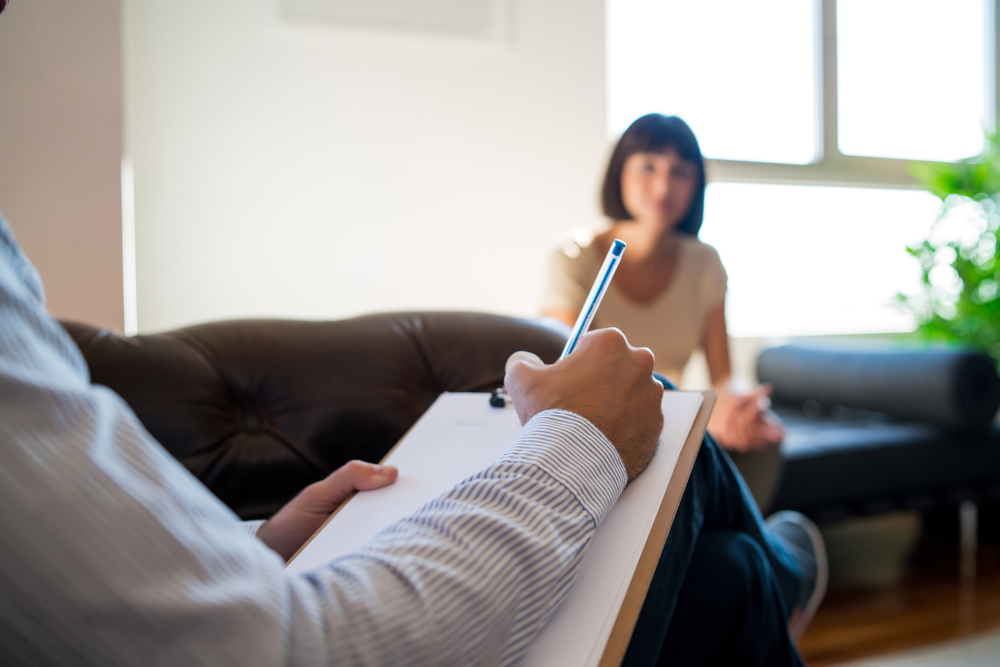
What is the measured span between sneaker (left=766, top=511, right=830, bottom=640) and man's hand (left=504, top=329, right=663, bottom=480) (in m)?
0.64

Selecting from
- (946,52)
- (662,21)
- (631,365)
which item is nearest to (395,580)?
(631,365)

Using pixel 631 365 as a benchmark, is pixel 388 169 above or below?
above

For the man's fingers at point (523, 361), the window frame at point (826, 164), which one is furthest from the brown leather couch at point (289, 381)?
the window frame at point (826, 164)

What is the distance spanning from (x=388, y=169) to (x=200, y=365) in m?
1.07

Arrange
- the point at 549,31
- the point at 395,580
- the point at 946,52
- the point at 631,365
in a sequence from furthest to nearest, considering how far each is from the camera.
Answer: the point at 946,52 < the point at 549,31 < the point at 631,365 < the point at 395,580

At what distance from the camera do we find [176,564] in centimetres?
26

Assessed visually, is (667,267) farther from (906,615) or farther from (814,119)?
(814,119)

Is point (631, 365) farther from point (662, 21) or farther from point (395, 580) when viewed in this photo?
point (662, 21)

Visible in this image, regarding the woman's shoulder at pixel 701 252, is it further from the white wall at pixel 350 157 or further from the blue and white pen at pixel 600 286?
the blue and white pen at pixel 600 286

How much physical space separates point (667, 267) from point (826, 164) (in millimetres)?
1504

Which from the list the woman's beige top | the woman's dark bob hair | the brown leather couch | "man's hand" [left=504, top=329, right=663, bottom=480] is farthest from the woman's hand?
"man's hand" [left=504, top=329, right=663, bottom=480]

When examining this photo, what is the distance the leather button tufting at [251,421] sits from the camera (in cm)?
81

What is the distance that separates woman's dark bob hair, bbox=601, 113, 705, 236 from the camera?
137 centimetres

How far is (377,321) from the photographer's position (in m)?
0.92
